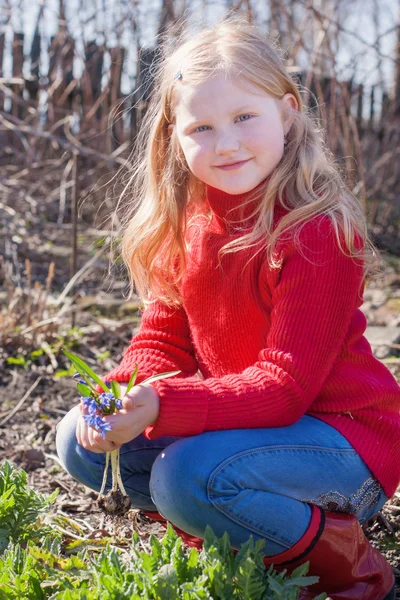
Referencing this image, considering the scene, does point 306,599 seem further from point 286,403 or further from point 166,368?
point 166,368

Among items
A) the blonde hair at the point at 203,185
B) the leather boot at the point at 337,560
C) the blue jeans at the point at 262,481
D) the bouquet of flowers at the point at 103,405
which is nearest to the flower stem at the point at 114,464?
the bouquet of flowers at the point at 103,405

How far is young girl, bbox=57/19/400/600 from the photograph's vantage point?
173 centimetres

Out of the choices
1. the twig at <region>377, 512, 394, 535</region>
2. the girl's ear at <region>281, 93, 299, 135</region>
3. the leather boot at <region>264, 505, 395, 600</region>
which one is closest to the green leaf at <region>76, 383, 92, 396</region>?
the leather boot at <region>264, 505, 395, 600</region>

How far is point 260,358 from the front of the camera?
5.95ft

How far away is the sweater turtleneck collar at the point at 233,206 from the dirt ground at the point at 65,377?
790 millimetres

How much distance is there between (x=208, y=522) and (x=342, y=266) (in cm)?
67

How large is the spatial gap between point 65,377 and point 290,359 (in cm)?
189

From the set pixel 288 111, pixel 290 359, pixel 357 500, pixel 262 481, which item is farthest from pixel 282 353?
pixel 288 111

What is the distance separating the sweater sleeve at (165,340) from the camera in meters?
2.15

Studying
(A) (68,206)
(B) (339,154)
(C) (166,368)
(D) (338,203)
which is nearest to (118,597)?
(C) (166,368)

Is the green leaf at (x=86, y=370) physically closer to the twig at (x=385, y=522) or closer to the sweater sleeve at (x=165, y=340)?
the sweater sleeve at (x=165, y=340)

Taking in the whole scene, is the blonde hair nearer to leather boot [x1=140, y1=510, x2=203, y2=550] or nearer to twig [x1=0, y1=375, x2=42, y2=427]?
leather boot [x1=140, y1=510, x2=203, y2=550]

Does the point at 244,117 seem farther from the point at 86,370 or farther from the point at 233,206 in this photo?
the point at 86,370

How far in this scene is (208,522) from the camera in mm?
1748
